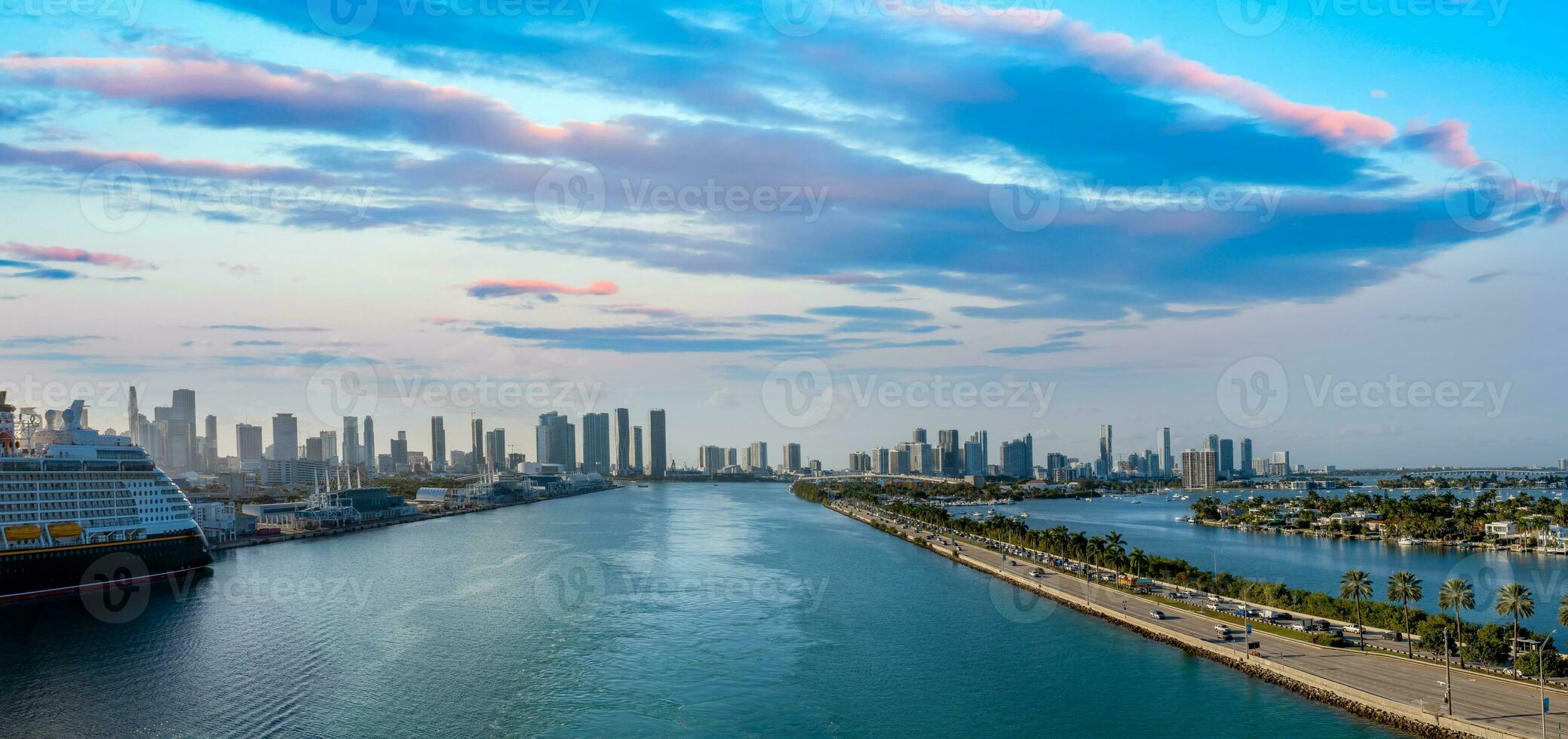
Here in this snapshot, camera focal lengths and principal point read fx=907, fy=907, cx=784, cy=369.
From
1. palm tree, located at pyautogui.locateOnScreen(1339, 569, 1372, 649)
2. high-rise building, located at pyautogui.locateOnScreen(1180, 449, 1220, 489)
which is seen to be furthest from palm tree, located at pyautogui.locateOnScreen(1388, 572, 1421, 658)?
high-rise building, located at pyautogui.locateOnScreen(1180, 449, 1220, 489)

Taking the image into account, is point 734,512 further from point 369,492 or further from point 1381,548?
point 1381,548

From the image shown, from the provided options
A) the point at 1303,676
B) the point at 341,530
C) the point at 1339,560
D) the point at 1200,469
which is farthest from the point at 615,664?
the point at 1200,469

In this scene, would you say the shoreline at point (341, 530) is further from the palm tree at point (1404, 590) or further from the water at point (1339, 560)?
the palm tree at point (1404, 590)

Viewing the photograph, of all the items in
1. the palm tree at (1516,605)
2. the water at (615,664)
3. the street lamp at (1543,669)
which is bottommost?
the water at (615,664)

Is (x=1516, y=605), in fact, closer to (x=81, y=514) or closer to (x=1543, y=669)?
(x=1543, y=669)

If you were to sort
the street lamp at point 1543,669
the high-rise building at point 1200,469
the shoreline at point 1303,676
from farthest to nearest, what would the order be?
1. the high-rise building at point 1200,469
2. the shoreline at point 1303,676
3. the street lamp at point 1543,669

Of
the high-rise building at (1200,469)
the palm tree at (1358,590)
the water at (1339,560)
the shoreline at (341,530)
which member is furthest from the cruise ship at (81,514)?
the high-rise building at (1200,469)
